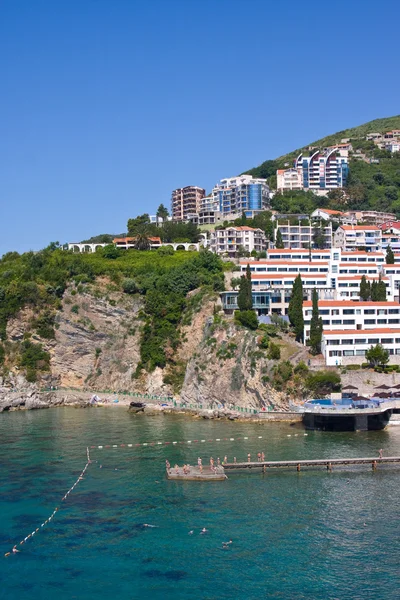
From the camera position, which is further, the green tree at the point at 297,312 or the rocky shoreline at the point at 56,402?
the rocky shoreline at the point at 56,402

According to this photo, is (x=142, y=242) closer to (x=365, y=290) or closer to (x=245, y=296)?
(x=245, y=296)

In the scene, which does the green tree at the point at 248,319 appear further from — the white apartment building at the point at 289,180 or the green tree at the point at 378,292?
the white apartment building at the point at 289,180

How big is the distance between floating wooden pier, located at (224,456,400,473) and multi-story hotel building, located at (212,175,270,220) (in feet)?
262

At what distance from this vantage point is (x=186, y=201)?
6156 inches

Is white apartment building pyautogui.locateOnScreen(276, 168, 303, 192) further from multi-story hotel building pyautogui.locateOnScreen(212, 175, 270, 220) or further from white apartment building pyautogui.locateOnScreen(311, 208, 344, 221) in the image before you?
white apartment building pyautogui.locateOnScreen(311, 208, 344, 221)

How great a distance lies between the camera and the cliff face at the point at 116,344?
80.4m

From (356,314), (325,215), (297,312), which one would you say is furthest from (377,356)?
(325,215)

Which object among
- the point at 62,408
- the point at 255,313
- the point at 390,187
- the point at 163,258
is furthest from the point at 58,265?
the point at 390,187

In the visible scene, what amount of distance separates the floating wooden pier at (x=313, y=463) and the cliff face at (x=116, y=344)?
26010 mm

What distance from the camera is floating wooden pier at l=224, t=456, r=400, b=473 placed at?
52.0m

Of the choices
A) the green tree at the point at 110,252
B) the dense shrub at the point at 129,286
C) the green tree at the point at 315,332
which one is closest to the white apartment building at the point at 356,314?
the green tree at the point at 315,332

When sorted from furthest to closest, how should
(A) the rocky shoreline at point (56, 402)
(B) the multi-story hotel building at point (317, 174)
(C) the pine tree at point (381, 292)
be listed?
(B) the multi-story hotel building at point (317, 174) < (C) the pine tree at point (381, 292) < (A) the rocky shoreline at point (56, 402)

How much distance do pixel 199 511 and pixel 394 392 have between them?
30.8 m

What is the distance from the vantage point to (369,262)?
10144cm
